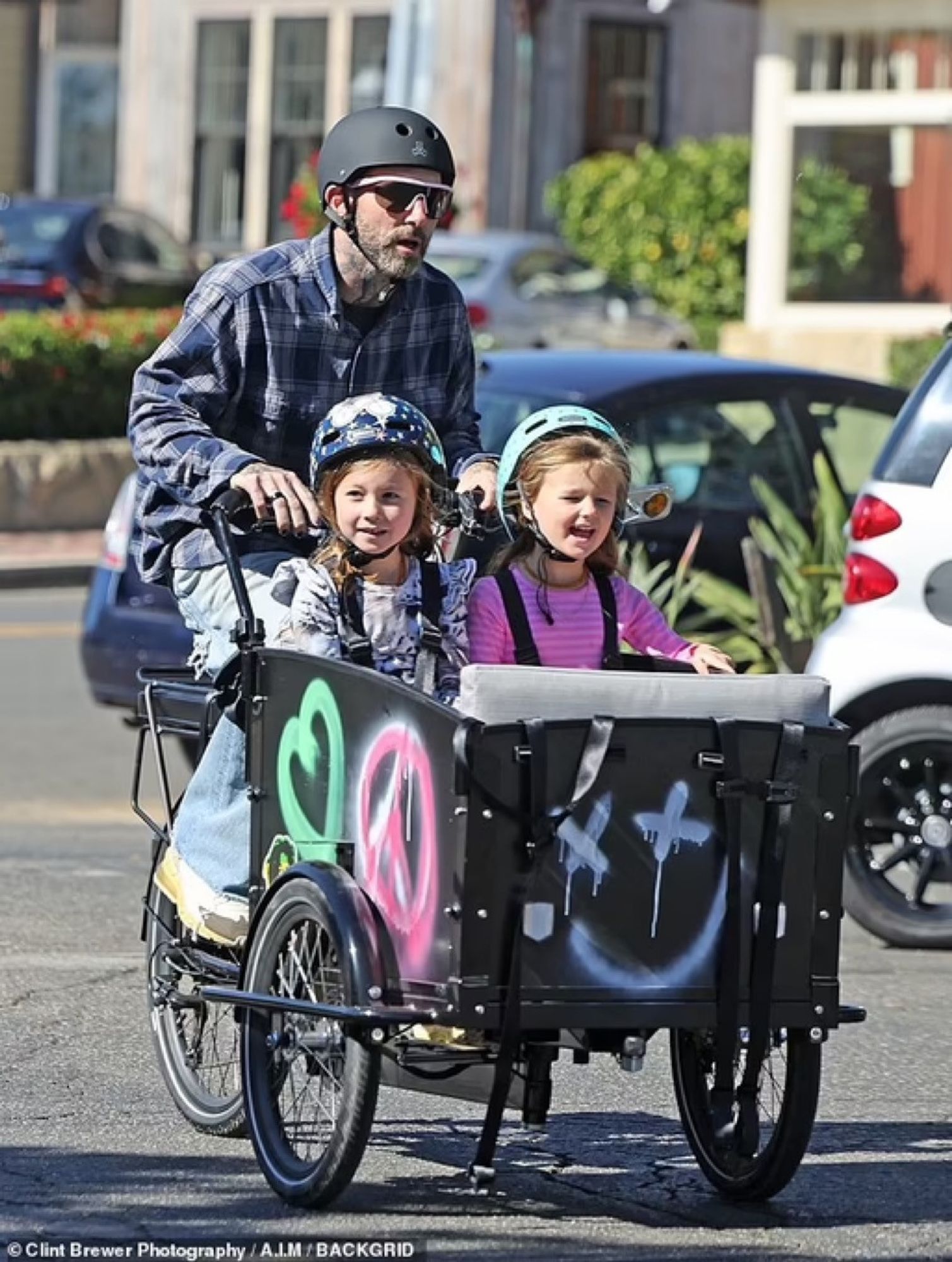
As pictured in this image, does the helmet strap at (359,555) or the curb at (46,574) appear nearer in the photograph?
the helmet strap at (359,555)

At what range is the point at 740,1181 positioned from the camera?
5.18 meters

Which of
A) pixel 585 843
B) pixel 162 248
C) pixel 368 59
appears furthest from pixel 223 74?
pixel 585 843

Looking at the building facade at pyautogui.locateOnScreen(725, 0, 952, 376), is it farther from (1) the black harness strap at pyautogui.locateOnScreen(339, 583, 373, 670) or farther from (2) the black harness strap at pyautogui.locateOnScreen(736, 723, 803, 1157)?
(2) the black harness strap at pyautogui.locateOnScreen(736, 723, 803, 1157)

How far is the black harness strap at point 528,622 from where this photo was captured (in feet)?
17.7

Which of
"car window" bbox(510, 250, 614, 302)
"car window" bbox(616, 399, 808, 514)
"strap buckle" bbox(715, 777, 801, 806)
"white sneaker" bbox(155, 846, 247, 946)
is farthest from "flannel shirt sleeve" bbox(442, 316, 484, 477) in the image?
"car window" bbox(510, 250, 614, 302)

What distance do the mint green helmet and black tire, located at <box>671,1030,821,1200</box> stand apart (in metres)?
1.01

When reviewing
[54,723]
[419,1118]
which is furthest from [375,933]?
[54,723]

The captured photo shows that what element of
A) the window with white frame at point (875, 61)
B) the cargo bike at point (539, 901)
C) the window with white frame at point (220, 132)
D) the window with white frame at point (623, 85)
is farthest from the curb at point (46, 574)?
the window with white frame at point (220, 132)

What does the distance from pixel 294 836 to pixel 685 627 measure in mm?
5326

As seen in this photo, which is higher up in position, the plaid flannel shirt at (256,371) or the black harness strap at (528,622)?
the plaid flannel shirt at (256,371)

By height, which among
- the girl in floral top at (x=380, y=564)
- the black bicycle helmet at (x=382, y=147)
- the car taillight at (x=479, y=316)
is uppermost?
the car taillight at (x=479, y=316)

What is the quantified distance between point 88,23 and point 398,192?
3219 cm

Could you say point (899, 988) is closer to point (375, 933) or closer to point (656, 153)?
point (375, 933)

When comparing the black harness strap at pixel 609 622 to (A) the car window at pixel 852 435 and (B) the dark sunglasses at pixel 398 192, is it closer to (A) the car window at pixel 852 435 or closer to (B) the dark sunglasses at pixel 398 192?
(B) the dark sunglasses at pixel 398 192
